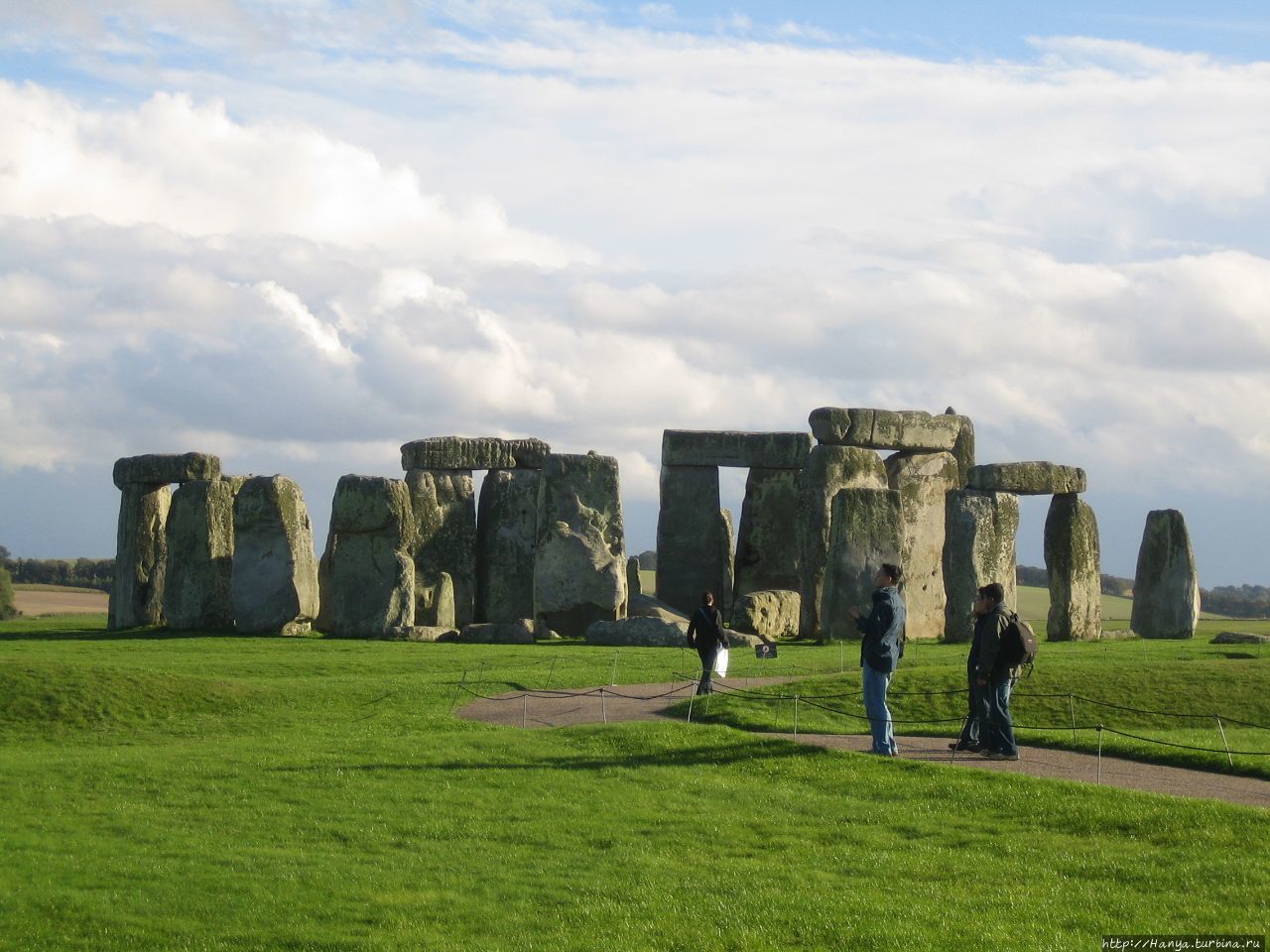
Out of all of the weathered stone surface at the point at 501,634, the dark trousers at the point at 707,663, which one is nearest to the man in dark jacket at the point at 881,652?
the dark trousers at the point at 707,663

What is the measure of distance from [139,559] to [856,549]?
51.9 ft

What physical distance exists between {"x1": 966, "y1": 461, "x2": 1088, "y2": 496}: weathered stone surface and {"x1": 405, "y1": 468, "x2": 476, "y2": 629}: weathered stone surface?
1171cm

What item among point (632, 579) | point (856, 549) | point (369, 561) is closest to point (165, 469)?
point (369, 561)

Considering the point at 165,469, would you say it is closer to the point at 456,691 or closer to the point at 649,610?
the point at 649,610

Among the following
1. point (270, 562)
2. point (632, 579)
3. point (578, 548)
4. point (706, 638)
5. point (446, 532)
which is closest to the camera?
point (706, 638)

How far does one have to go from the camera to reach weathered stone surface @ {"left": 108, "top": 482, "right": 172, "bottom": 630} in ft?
120

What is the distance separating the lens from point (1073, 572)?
3353cm

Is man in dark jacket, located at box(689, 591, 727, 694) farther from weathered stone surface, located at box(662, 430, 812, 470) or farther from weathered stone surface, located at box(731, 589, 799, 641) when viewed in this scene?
weathered stone surface, located at box(662, 430, 812, 470)

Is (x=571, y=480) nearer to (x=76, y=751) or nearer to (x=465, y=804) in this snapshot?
(x=76, y=751)

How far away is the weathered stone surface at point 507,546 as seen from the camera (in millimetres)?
38219

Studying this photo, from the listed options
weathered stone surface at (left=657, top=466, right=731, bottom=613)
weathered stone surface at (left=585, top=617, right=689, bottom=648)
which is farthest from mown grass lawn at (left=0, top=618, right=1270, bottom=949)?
weathered stone surface at (left=657, top=466, right=731, bottom=613)

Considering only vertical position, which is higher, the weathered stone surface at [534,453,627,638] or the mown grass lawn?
the weathered stone surface at [534,453,627,638]

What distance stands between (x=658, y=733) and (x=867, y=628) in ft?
9.36

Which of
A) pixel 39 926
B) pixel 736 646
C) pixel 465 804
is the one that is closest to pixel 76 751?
pixel 465 804
